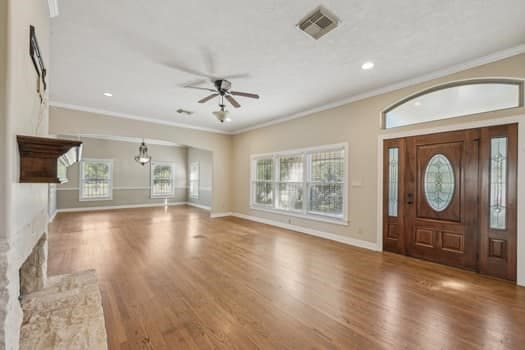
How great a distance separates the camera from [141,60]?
334 centimetres

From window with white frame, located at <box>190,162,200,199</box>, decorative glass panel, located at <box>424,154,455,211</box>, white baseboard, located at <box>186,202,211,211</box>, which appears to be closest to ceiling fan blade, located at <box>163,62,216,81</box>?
decorative glass panel, located at <box>424,154,455,211</box>

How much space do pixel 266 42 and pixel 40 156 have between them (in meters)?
2.61

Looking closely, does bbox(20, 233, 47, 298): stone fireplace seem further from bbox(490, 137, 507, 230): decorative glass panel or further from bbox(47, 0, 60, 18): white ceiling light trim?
bbox(490, 137, 507, 230): decorative glass panel

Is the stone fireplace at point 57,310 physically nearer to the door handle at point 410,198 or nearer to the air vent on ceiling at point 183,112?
the air vent on ceiling at point 183,112

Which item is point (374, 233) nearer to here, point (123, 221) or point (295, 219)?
point (295, 219)

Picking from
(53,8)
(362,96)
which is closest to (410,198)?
(362,96)

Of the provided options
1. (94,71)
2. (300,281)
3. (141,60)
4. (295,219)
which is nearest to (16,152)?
(141,60)

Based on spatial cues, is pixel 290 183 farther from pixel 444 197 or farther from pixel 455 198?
pixel 455 198

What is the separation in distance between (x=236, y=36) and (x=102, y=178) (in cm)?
968

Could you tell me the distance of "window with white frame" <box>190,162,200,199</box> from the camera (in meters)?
11.0

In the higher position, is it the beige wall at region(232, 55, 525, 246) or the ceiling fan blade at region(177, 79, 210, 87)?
the ceiling fan blade at region(177, 79, 210, 87)

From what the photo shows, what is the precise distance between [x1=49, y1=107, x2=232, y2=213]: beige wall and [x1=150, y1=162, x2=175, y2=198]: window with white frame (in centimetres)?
437

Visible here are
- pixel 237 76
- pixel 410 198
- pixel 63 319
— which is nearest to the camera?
pixel 63 319

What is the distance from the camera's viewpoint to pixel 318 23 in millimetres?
2498
